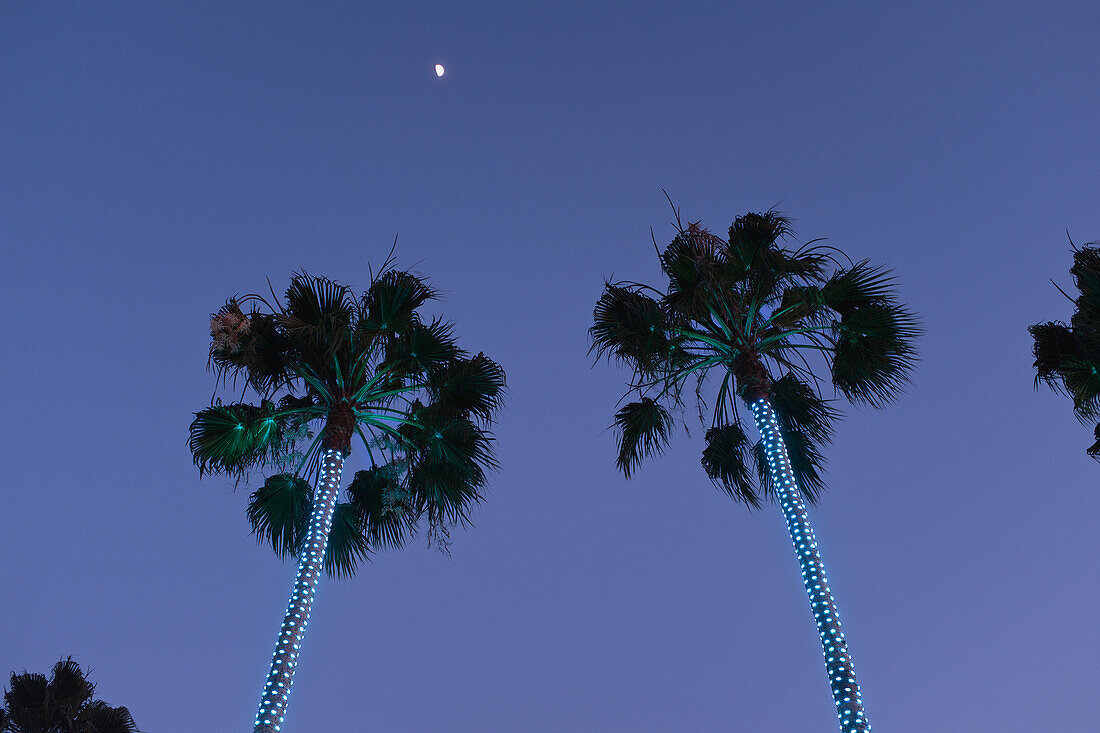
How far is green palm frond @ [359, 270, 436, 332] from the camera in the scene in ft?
31.1

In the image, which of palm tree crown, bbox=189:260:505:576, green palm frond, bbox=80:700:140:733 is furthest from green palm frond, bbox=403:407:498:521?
green palm frond, bbox=80:700:140:733

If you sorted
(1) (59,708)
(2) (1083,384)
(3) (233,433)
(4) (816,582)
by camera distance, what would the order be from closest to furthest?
1. (4) (816,582)
2. (3) (233,433)
3. (2) (1083,384)
4. (1) (59,708)

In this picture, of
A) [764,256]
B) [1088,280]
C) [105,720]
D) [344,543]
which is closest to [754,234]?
[764,256]

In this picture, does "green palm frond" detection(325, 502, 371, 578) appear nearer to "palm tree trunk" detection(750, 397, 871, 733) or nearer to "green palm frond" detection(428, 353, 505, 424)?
"green palm frond" detection(428, 353, 505, 424)

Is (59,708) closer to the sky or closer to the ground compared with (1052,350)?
closer to the ground

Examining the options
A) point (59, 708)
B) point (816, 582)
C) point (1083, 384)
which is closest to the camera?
point (816, 582)

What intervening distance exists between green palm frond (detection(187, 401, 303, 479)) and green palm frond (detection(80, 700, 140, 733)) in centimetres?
642

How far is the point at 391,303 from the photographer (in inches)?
375

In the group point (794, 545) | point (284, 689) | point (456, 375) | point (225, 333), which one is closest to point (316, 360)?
point (225, 333)

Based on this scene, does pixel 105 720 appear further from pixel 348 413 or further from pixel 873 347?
pixel 873 347

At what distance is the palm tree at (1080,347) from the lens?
30.4ft

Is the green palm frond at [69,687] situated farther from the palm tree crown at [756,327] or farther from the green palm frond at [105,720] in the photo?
the palm tree crown at [756,327]

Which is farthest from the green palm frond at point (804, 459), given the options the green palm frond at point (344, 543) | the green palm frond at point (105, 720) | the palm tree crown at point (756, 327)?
the green palm frond at point (105, 720)

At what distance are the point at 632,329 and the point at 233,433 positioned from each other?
4.96 meters
